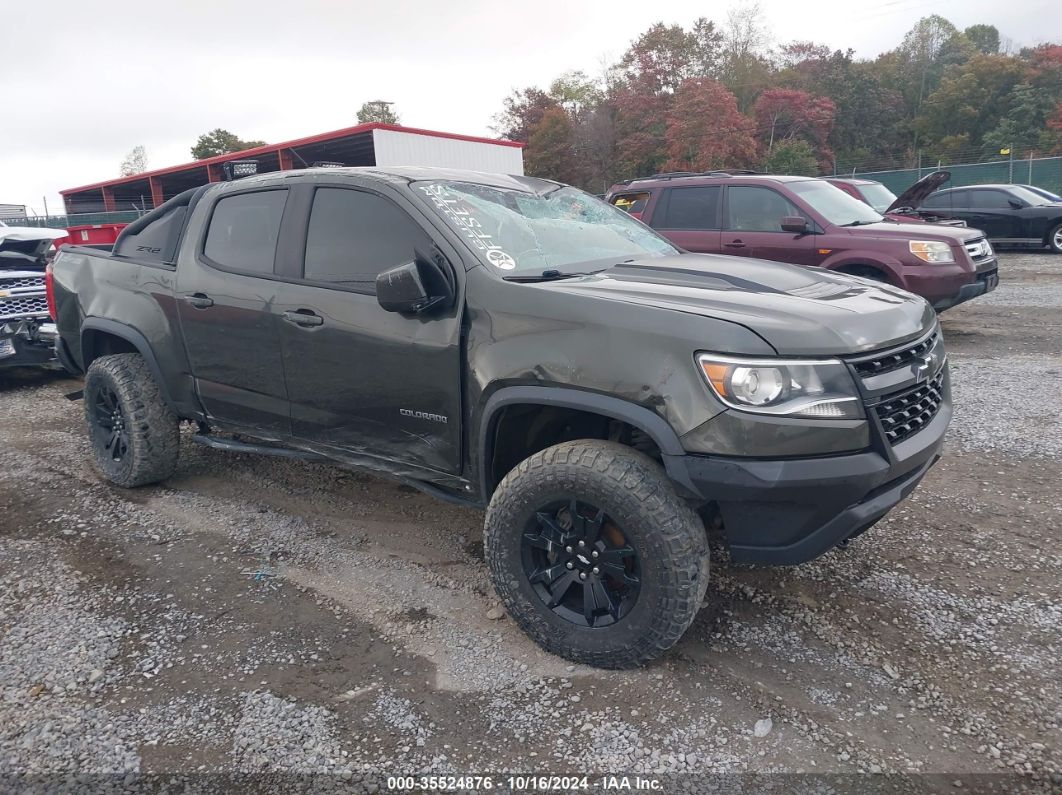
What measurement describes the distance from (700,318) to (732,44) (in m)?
47.4

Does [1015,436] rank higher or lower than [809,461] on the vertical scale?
lower

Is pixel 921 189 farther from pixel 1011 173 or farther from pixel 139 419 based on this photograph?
pixel 1011 173

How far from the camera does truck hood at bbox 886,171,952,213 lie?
932 cm

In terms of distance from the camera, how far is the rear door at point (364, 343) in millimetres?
3035

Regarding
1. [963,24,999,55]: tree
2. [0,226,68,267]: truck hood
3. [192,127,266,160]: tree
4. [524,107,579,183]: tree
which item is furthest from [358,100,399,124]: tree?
[0,226,68,267]: truck hood

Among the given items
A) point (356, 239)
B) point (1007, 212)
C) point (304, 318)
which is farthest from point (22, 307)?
point (1007, 212)

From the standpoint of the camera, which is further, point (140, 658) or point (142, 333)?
point (142, 333)

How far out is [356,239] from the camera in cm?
335

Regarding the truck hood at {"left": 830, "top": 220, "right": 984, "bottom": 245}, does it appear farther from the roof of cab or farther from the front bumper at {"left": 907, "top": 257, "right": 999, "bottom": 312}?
the roof of cab

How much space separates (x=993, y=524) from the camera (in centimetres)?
373

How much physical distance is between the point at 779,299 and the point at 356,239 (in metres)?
1.82

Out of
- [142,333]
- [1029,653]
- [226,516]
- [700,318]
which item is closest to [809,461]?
[700,318]

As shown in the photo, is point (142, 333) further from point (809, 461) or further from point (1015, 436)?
point (1015, 436)

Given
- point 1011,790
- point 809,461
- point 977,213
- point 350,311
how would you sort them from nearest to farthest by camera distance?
1. point 1011,790
2. point 809,461
3. point 350,311
4. point 977,213
